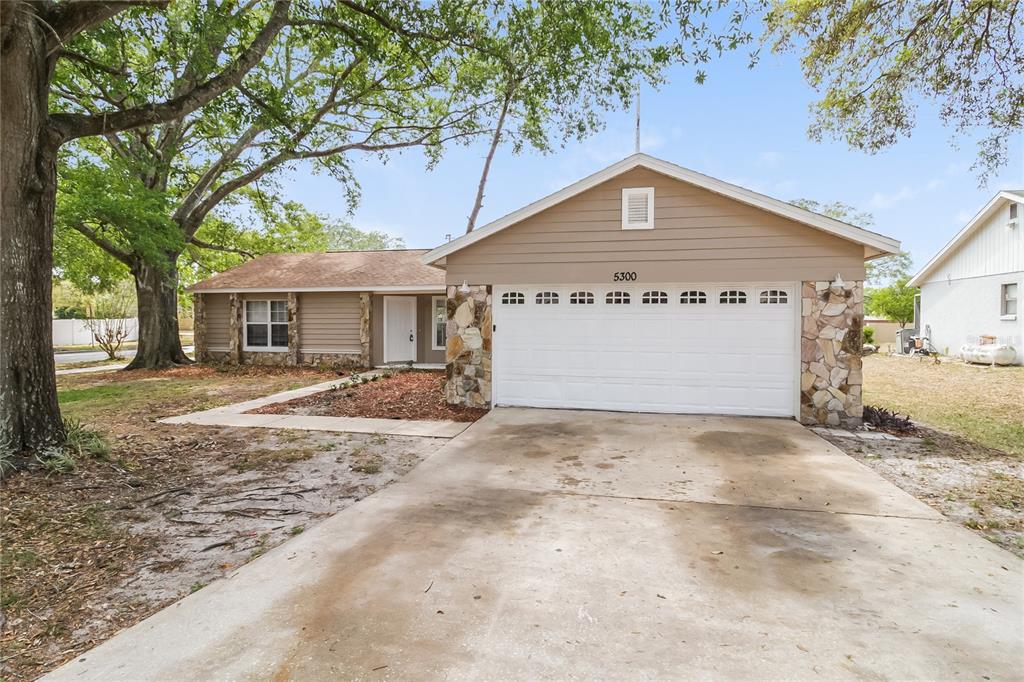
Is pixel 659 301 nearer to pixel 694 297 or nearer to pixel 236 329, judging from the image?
pixel 694 297

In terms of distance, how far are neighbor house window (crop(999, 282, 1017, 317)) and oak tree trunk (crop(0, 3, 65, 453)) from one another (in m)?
23.5

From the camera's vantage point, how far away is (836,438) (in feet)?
24.7

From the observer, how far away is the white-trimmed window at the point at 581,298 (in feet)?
30.5

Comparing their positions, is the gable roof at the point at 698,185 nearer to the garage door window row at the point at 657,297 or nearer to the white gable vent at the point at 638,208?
the white gable vent at the point at 638,208

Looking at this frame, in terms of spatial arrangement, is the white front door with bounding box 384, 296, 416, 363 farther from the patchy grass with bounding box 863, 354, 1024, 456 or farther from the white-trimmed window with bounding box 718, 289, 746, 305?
the patchy grass with bounding box 863, 354, 1024, 456

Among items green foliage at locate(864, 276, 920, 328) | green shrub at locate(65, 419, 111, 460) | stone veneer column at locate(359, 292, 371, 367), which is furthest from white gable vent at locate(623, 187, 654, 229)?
green foliage at locate(864, 276, 920, 328)

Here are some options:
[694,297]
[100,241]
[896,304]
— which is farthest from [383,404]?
[896,304]

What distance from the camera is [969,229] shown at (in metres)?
18.5

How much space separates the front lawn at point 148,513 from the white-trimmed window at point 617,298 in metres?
3.92

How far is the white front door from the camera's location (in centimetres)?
1650

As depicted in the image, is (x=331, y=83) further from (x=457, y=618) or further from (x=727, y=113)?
(x=457, y=618)

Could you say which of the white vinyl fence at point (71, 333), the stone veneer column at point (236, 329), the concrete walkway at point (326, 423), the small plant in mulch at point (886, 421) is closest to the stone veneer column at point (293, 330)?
the stone veneer column at point (236, 329)

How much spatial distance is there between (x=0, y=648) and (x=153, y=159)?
636 inches

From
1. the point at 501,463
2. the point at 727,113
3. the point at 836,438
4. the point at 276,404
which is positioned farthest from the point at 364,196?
the point at 836,438
